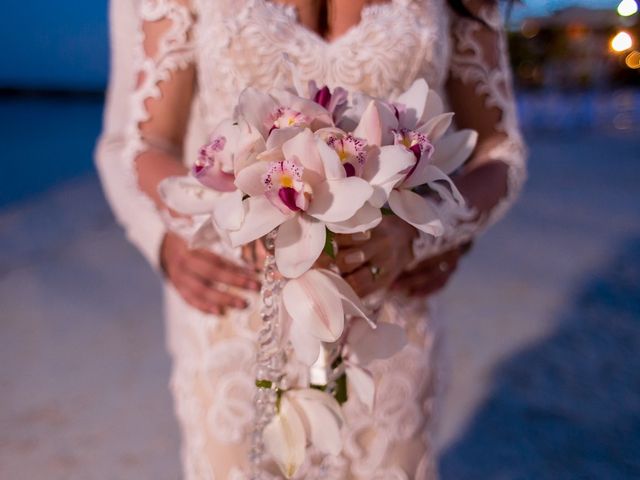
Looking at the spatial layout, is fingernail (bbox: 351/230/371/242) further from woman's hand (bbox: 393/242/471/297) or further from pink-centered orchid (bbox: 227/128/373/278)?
woman's hand (bbox: 393/242/471/297)

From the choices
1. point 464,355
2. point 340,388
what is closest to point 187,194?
point 340,388

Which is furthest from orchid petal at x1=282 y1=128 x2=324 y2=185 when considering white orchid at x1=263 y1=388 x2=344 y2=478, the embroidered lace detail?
the embroidered lace detail

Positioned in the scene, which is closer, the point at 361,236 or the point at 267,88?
the point at 361,236

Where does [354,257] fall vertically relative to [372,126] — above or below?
below

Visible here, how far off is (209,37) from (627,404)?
2092 millimetres

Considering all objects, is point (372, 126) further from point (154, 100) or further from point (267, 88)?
point (154, 100)

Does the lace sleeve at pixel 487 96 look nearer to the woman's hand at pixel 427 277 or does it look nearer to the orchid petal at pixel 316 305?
the woman's hand at pixel 427 277

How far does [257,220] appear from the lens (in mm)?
561

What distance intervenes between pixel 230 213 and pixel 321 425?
0.23m

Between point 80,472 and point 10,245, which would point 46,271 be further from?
point 80,472

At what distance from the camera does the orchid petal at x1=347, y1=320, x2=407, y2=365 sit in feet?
2.31

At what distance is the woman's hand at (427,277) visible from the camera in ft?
3.13

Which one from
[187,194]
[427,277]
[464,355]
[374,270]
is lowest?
[464,355]

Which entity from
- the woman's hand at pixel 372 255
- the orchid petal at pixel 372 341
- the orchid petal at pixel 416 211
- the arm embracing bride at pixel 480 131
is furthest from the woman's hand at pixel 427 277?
the orchid petal at pixel 416 211
